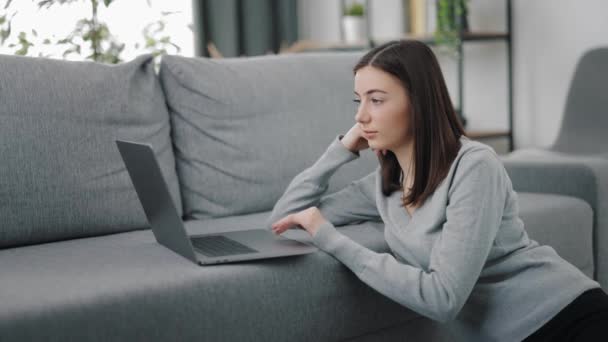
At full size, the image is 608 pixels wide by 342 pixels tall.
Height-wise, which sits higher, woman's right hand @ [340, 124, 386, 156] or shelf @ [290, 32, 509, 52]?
shelf @ [290, 32, 509, 52]

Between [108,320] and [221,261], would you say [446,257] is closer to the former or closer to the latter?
[221,261]

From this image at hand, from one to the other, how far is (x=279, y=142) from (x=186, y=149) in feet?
0.83

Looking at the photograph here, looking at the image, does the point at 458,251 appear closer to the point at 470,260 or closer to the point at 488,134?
the point at 470,260

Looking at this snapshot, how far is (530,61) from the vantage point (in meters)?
3.53

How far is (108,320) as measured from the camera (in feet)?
3.91

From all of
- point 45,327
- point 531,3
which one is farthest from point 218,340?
point 531,3

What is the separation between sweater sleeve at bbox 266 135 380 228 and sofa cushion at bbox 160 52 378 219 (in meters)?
0.26

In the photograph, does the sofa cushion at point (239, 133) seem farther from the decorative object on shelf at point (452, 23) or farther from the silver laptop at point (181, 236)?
the decorative object on shelf at point (452, 23)

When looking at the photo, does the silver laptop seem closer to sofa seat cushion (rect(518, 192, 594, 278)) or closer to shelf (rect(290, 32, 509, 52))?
sofa seat cushion (rect(518, 192, 594, 278))

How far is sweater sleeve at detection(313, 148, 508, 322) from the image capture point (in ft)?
4.04

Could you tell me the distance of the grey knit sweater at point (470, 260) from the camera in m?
1.24

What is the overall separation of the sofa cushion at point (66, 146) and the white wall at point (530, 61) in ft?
7.17

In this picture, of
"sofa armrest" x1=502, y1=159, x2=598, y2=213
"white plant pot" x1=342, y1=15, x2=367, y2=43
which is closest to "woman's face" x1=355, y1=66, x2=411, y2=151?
"sofa armrest" x1=502, y1=159, x2=598, y2=213

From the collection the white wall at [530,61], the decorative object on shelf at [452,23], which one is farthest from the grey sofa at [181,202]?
the white wall at [530,61]
